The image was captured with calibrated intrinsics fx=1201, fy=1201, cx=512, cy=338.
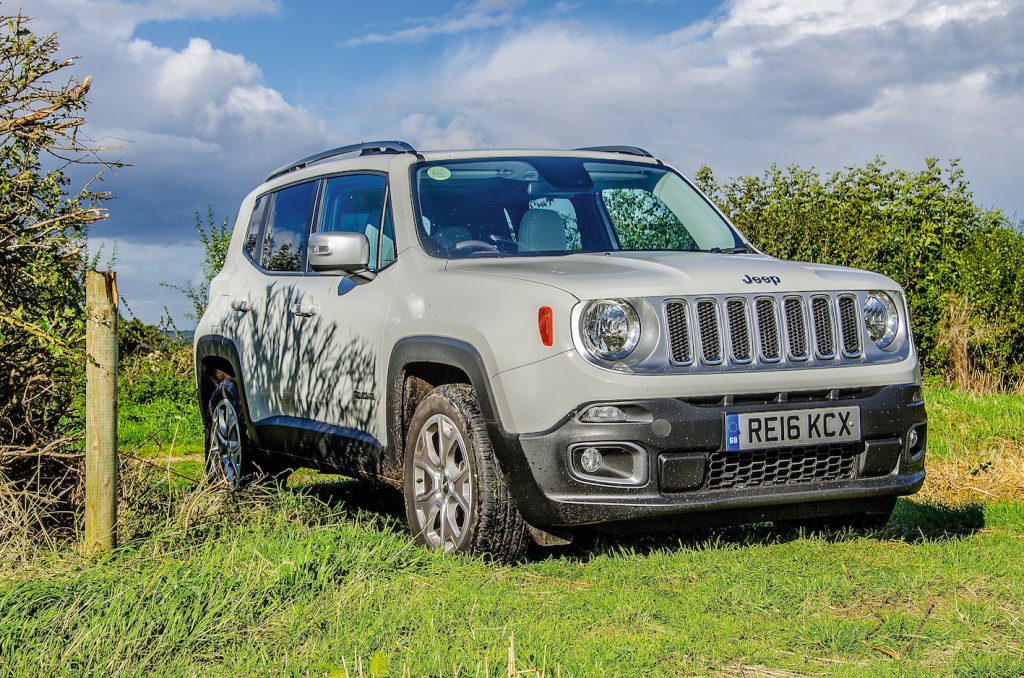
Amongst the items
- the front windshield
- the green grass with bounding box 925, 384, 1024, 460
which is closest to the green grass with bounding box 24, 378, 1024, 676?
the front windshield

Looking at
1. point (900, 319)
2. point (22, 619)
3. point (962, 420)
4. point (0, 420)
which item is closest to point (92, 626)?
point (22, 619)

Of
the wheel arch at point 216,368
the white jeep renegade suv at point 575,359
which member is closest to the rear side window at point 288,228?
the white jeep renegade suv at point 575,359

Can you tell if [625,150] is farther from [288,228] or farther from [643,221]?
[288,228]

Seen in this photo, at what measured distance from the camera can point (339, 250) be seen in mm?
5988

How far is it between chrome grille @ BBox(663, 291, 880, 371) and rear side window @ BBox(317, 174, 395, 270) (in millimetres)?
1867

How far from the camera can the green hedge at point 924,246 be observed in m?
15.5

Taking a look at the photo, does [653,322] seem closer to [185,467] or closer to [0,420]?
[0,420]

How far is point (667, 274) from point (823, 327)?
81 centimetres

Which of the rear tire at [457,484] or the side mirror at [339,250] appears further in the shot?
the side mirror at [339,250]

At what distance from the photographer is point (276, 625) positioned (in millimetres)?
4223

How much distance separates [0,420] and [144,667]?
2138 millimetres

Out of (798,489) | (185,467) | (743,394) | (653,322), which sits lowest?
(185,467)

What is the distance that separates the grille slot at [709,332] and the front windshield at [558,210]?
1198mm

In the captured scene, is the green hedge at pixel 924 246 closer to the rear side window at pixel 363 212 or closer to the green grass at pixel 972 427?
the green grass at pixel 972 427
